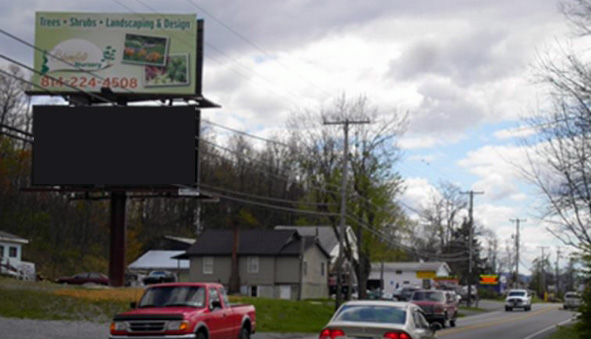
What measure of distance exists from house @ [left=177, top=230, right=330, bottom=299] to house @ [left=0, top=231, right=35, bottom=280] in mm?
13316

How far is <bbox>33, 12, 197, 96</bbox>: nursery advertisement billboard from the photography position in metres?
47.6

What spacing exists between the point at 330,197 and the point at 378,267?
41465 mm

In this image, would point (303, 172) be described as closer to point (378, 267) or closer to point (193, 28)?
point (193, 28)

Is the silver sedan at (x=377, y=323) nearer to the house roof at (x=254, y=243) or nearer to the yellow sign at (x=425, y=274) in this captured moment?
the house roof at (x=254, y=243)

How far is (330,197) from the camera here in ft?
197

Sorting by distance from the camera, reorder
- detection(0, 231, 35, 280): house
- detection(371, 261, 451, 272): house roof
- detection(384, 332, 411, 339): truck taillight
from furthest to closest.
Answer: detection(371, 261, 451, 272): house roof < detection(0, 231, 35, 280): house < detection(384, 332, 411, 339): truck taillight

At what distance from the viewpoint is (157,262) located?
278 ft

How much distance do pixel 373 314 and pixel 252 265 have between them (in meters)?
54.7

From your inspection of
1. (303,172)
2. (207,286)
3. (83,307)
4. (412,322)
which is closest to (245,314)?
(207,286)

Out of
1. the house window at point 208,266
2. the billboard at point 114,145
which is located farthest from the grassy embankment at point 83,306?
the house window at point 208,266

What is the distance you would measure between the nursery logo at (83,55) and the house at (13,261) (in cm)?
1582

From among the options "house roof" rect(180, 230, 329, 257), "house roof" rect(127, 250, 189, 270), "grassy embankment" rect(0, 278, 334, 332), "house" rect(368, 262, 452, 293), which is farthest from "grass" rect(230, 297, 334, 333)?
"house" rect(368, 262, 452, 293)

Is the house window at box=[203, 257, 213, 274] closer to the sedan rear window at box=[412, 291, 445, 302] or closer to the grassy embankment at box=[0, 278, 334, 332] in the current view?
the grassy embankment at box=[0, 278, 334, 332]

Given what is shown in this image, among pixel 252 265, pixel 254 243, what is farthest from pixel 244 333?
pixel 254 243
